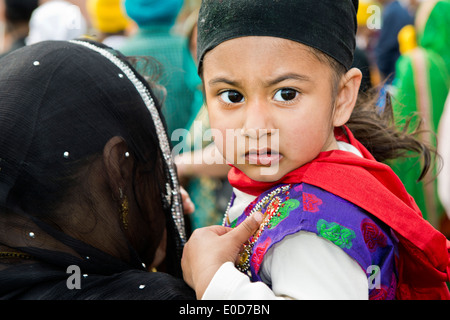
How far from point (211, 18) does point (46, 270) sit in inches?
33.3

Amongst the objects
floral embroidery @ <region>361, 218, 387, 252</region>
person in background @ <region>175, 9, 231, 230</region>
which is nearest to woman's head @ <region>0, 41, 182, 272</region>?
floral embroidery @ <region>361, 218, 387, 252</region>

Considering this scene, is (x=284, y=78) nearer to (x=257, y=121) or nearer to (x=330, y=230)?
(x=257, y=121)

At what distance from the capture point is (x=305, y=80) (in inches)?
51.7

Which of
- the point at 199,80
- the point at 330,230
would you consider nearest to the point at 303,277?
the point at 330,230

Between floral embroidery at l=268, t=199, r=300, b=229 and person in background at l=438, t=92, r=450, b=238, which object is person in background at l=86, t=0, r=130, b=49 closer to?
person in background at l=438, t=92, r=450, b=238

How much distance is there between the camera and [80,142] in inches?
53.5

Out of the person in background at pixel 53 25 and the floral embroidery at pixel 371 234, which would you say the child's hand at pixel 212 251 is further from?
the person in background at pixel 53 25

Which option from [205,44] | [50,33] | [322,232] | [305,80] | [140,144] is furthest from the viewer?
→ [50,33]

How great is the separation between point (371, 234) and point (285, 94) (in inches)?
17.2

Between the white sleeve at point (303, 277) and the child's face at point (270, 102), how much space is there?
0.24m

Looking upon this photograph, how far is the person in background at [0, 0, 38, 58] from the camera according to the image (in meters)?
4.61

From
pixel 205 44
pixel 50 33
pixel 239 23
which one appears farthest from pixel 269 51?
pixel 50 33

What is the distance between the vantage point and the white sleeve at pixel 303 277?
3.83ft
